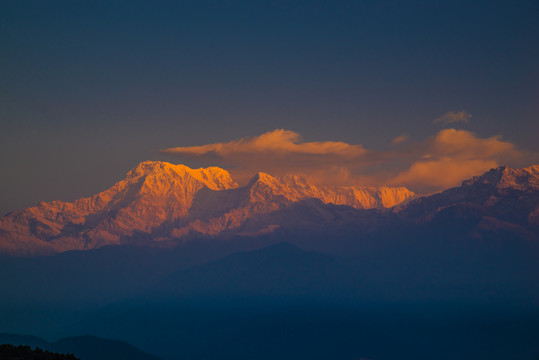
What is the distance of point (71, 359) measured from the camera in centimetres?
11356

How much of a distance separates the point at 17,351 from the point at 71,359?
11426mm

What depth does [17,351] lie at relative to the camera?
115 metres
